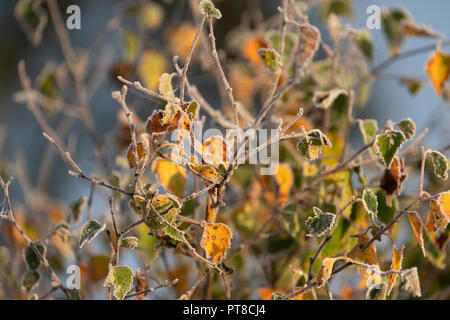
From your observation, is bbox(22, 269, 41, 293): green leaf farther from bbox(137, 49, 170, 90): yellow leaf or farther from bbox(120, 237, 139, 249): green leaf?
bbox(137, 49, 170, 90): yellow leaf

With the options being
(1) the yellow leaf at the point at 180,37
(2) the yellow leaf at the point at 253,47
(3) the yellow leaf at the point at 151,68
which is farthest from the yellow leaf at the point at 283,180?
(1) the yellow leaf at the point at 180,37

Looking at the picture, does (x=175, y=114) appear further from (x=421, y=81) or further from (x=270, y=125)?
(x=421, y=81)

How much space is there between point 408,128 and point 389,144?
0.15 feet

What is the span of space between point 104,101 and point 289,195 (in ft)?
8.82

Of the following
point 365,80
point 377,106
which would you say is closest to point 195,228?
point 365,80

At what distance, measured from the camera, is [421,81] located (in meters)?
1.05

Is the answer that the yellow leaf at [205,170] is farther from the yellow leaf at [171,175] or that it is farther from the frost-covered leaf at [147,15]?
the frost-covered leaf at [147,15]

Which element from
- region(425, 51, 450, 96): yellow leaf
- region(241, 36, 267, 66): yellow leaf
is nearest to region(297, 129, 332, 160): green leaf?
region(425, 51, 450, 96): yellow leaf

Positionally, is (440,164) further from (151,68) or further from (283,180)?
(151,68)

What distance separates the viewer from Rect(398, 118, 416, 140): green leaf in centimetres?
68

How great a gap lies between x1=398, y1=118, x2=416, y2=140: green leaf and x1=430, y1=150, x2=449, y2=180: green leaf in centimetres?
3

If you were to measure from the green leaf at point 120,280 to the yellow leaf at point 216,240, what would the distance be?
9 cm

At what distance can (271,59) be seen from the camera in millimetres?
749

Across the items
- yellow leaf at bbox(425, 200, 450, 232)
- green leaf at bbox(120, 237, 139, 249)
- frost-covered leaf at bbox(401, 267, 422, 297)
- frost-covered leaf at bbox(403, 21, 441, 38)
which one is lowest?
frost-covered leaf at bbox(401, 267, 422, 297)
